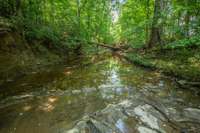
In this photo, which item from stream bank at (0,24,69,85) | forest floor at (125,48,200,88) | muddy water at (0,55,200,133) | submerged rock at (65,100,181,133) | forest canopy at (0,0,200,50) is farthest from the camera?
forest canopy at (0,0,200,50)

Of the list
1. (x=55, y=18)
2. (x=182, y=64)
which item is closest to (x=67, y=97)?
(x=182, y=64)

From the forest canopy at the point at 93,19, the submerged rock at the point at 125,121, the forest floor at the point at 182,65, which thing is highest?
the forest canopy at the point at 93,19

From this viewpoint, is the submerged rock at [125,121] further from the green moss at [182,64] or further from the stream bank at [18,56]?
the stream bank at [18,56]

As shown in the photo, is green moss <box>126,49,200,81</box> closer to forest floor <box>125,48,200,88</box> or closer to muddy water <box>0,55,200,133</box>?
forest floor <box>125,48,200,88</box>

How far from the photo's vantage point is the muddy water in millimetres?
3793

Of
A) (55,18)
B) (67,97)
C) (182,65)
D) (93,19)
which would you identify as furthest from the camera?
(93,19)

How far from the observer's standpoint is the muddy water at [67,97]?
379cm

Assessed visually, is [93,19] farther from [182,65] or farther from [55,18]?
[182,65]

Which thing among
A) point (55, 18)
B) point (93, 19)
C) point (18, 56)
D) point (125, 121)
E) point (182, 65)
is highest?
point (93, 19)

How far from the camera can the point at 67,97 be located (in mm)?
5254

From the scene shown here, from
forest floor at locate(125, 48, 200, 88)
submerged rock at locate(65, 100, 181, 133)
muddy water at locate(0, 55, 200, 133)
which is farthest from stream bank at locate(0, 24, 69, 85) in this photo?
forest floor at locate(125, 48, 200, 88)

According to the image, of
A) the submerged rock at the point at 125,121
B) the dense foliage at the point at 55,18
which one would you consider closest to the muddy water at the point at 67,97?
the submerged rock at the point at 125,121

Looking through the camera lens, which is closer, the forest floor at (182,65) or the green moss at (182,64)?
the forest floor at (182,65)

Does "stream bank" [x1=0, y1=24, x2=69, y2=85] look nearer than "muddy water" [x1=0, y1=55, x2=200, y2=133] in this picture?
No
